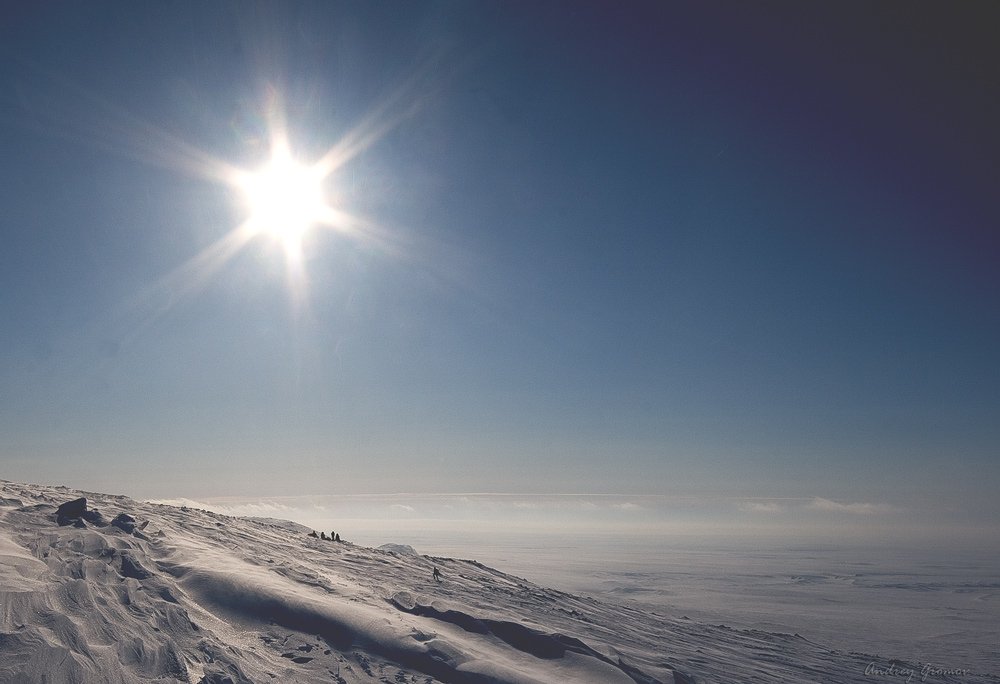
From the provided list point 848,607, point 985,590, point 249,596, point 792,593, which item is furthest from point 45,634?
point 985,590

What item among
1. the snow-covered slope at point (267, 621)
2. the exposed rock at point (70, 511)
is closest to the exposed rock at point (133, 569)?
the snow-covered slope at point (267, 621)

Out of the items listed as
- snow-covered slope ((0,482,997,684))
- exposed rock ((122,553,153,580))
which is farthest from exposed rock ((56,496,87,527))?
exposed rock ((122,553,153,580))

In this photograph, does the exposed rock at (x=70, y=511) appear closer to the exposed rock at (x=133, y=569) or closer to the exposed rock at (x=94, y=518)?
the exposed rock at (x=94, y=518)

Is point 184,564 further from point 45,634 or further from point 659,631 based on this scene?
point 659,631

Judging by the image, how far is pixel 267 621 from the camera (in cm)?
673

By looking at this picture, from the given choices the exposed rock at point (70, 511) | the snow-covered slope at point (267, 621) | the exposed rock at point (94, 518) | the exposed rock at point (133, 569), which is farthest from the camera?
the exposed rock at point (94, 518)

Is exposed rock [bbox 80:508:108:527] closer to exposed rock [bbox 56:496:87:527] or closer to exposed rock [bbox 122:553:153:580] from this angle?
exposed rock [bbox 56:496:87:527]

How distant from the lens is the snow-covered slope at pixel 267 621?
5.12 m

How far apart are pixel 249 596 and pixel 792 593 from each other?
4836 inches

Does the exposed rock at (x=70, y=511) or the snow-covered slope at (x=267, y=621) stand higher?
the exposed rock at (x=70, y=511)

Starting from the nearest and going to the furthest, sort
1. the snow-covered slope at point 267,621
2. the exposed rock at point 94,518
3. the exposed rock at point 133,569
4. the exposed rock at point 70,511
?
the snow-covered slope at point 267,621
the exposed rock at point 133,569
the exposed rock at point 70,511
the exposed rock at point 94,518

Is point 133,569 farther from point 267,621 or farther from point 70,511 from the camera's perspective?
point 70,511

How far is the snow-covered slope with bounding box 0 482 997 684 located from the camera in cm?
512

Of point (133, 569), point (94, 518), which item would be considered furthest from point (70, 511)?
point (133, 569)
